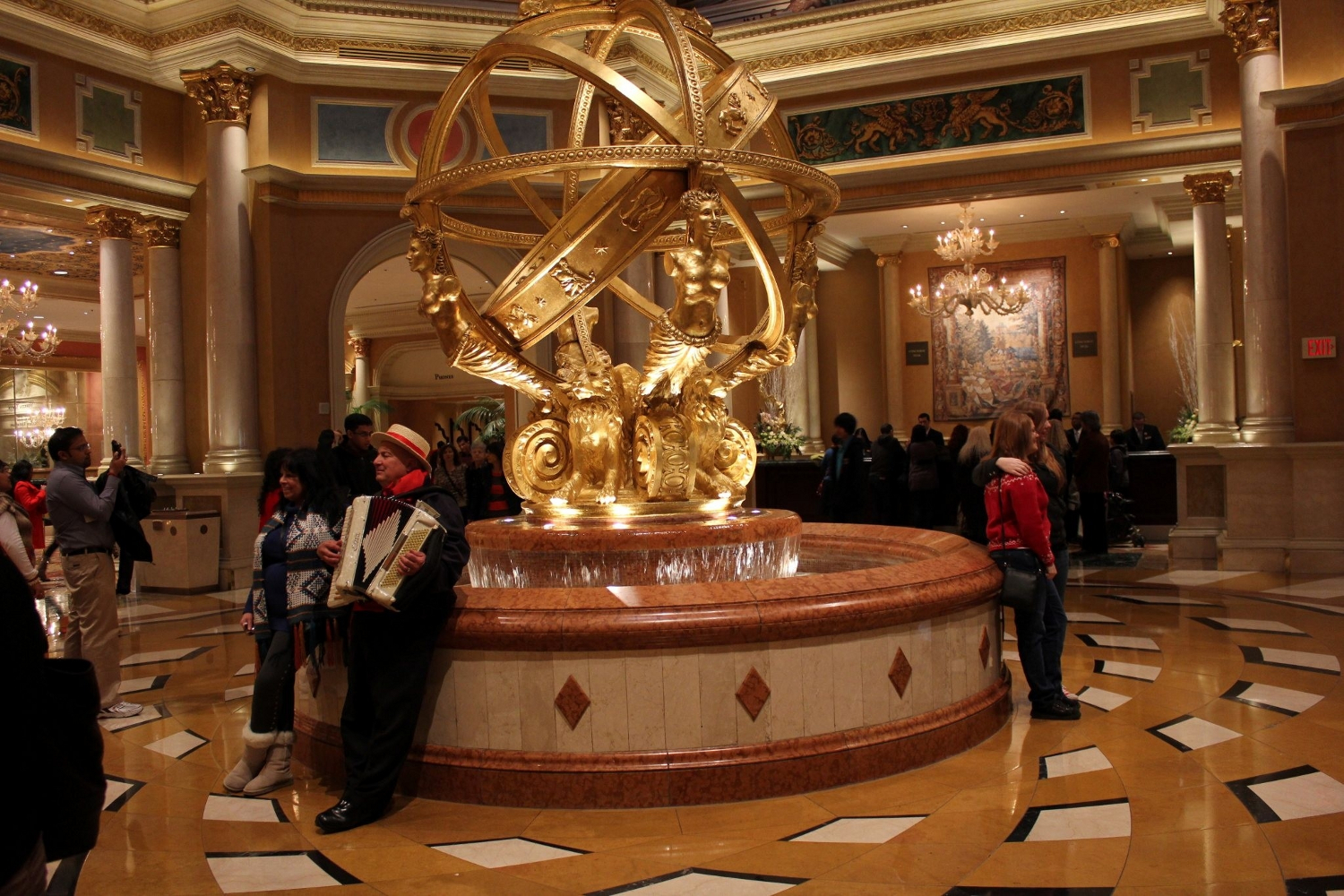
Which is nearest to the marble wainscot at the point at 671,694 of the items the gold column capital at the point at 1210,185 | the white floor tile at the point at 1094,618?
the white floor tile at the point at 1094,618

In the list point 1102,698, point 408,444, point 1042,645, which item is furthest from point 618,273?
point 1102,698

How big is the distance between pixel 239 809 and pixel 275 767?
23cm

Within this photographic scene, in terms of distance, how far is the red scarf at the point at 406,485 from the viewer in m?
3.78

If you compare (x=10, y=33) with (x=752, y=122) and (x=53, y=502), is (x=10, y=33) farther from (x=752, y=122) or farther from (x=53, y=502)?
(x=752, y=122)

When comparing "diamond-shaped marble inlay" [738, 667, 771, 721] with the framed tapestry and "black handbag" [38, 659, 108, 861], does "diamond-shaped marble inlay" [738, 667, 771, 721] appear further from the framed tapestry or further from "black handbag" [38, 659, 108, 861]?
the framed tapestry

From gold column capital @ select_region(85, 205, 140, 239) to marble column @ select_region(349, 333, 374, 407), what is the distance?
10606 mm

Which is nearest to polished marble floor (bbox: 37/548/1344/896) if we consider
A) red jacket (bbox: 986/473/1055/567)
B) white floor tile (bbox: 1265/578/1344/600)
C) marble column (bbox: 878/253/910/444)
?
red jacket (bbox: 986/473/1055/567)

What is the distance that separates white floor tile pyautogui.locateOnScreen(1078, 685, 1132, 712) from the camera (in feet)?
15.7

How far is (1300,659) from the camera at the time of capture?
18.4 feet

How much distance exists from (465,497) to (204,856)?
7.39 meters

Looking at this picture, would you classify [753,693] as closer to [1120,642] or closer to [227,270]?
[1120,642]

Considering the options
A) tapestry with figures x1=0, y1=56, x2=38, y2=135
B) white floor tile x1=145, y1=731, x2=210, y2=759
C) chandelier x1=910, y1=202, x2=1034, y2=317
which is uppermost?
tapestry with figures x1=0, y1=56, x2=38, y2=135

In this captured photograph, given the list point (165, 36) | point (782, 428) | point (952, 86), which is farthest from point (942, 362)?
point (165, 36)

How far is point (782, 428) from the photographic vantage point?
54.0 feet
